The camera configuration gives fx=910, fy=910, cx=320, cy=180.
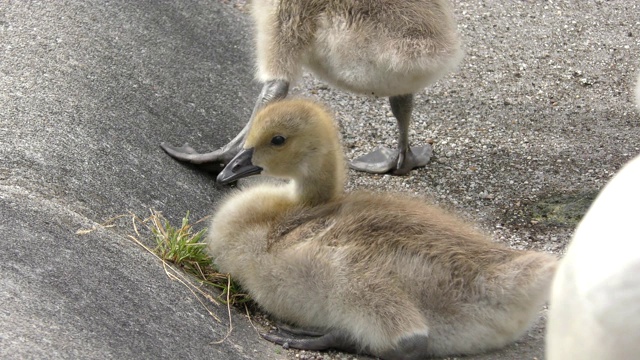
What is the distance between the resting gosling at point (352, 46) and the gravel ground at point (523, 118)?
1.88ft

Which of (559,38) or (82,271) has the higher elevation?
(559,38)

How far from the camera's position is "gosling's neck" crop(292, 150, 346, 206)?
2828 millimetres

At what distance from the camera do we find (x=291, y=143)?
9.25 ft

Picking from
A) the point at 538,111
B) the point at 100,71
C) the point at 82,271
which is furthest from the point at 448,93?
the point at 82,271

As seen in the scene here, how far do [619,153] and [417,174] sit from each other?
857mm

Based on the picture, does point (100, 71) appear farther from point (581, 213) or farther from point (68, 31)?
point (581, 213)

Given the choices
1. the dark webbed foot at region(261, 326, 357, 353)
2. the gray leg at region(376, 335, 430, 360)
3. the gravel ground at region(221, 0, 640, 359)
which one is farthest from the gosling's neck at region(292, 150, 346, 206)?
the gravel ground at region(221, 0, 640, 359)

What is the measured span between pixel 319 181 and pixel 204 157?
2.46ft

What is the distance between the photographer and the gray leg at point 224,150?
3385mm

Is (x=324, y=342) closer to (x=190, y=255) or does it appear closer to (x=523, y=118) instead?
Result: (x=190, y=255)

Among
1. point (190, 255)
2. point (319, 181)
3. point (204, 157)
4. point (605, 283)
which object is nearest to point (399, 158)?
point (204, 157)

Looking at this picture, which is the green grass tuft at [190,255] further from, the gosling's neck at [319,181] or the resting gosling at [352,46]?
the resting gosling at [352,46]

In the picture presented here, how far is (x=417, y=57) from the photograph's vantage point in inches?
126

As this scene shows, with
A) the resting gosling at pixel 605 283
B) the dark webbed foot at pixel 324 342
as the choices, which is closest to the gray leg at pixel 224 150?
the dark webbed foot at pixel 324 342
